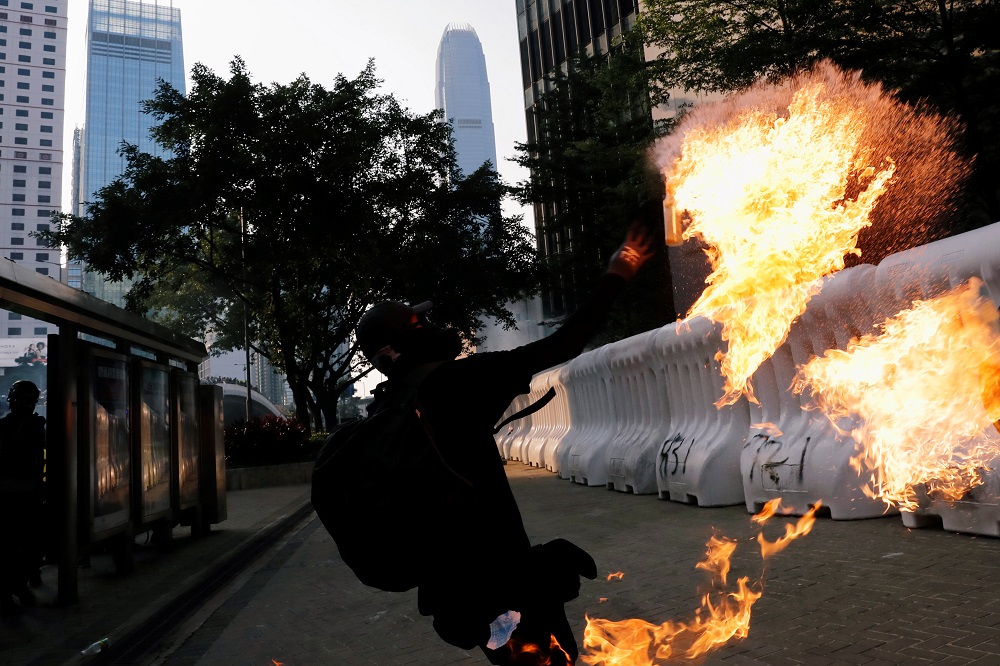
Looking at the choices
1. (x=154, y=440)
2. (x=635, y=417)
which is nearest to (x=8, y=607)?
(x=154, y=440)

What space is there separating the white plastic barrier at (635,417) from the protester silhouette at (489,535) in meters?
8.64

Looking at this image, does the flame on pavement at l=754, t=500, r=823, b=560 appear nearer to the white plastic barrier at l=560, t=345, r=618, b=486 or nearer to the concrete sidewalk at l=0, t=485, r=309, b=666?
the concrete sidewalk at l=0, t=485, r=309, b=666

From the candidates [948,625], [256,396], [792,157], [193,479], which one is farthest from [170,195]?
[256,396]

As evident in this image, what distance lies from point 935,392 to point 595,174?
25173 mm

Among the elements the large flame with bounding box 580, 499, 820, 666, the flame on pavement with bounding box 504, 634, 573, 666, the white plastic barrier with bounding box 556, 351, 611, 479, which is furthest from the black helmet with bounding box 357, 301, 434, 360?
the white plastic barrier with bounding box 556, 351, 611, 479

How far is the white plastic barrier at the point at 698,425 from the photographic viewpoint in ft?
30.7

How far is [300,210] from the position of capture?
71.2ft

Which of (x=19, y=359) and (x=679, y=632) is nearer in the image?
(x=679, y=632)

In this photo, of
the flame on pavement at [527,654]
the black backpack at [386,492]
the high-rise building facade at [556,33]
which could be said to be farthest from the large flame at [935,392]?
the high-rise building facade at [556,33]

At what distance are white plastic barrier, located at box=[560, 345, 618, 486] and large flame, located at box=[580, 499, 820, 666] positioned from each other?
6.90 metres

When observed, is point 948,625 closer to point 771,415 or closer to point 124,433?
point 771,415

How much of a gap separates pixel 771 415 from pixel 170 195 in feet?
60.0

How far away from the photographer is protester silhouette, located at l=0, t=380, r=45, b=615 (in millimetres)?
6938

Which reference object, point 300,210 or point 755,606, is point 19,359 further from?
point 755,606
